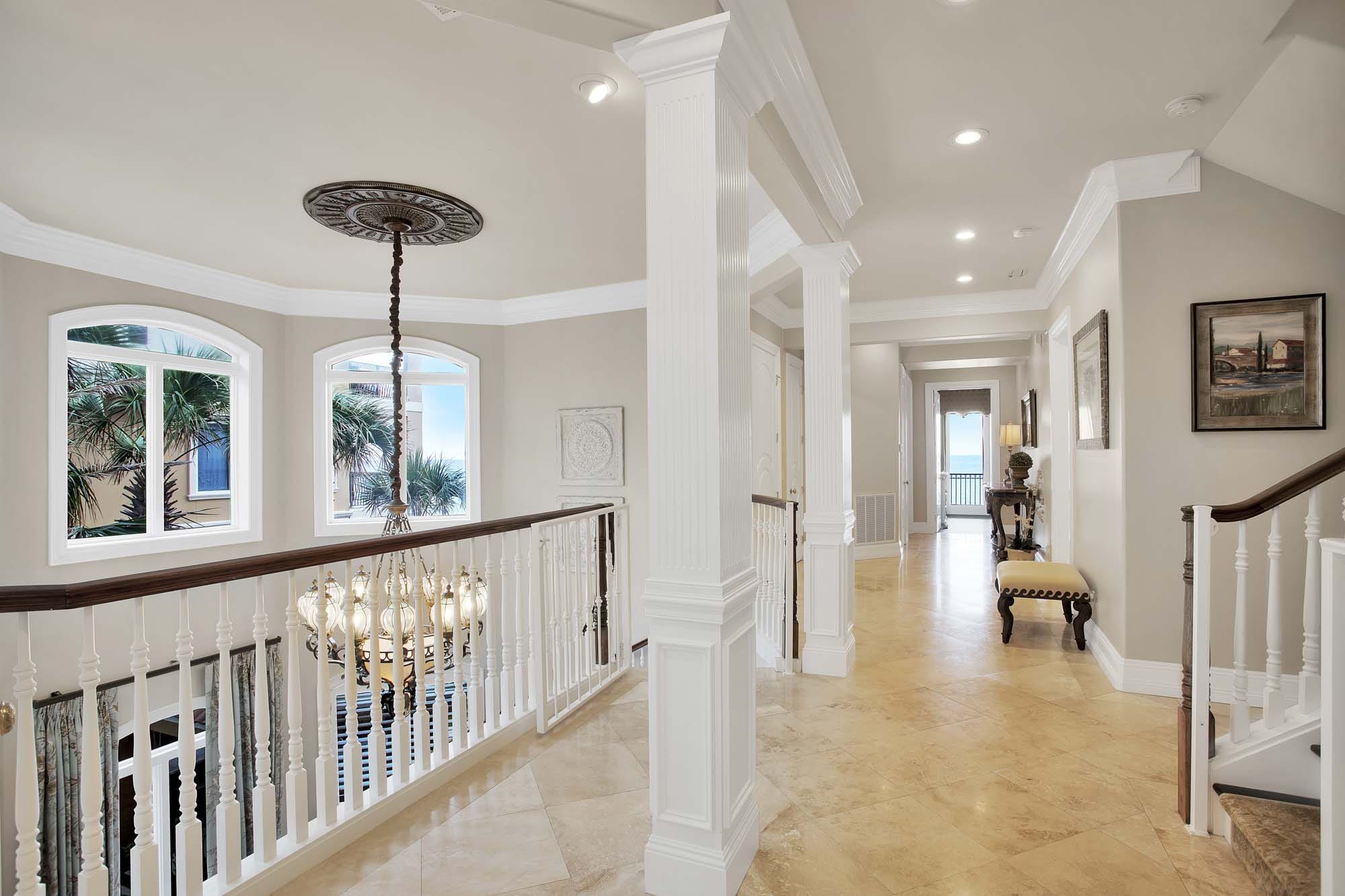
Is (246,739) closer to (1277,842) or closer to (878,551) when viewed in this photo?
(1277,842)

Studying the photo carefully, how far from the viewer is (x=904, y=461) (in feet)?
30.4

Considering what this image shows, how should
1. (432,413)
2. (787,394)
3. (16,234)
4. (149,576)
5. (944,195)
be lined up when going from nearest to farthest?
(149,576)
(944,195)
(16,234)
(432,413)
(787,394)

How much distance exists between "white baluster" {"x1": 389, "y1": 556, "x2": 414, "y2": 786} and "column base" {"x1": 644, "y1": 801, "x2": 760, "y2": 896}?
3.10 ft

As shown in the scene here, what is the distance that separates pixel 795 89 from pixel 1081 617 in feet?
11.6

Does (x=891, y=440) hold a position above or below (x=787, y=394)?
below

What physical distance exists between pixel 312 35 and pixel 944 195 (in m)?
3.12

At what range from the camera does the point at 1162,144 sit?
3.18 meters

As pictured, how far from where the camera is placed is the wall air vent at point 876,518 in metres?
7.54

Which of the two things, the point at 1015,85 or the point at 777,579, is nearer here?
the point at 1015,85

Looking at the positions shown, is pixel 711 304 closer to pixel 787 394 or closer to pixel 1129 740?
pixel 1129 740

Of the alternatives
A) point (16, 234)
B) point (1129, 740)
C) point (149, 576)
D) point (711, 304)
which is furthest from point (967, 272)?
point (16, 234)

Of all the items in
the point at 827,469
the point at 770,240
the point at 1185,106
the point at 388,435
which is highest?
the point at 1185,106

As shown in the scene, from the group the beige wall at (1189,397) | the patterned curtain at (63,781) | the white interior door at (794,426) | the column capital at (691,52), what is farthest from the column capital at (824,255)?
the patterned curtain at (63,781)

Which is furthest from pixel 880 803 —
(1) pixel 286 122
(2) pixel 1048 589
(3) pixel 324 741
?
(1) pixel 286 122
